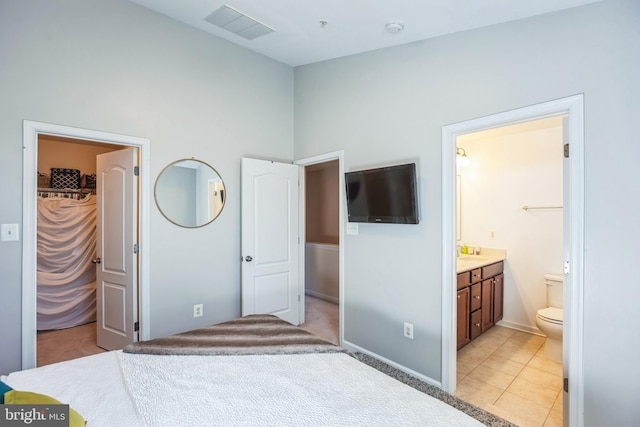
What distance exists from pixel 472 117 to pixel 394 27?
919mm

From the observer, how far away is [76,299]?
12.4 feet

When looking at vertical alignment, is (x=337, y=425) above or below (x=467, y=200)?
below

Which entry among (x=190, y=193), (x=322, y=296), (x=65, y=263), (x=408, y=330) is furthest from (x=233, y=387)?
(x=322, y=296)

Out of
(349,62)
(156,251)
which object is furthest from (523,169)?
(156,251)

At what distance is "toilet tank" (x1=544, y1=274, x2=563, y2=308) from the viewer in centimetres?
326

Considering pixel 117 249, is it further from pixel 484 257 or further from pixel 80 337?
pixel 484 257

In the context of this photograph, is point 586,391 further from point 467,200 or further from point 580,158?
point 467,200

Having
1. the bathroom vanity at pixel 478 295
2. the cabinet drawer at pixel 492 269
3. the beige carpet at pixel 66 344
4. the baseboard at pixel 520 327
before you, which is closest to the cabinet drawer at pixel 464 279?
the bathroom vanity at pixel 478 295

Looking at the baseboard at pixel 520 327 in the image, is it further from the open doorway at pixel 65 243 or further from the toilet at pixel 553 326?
the open doorway at pixel 65 243

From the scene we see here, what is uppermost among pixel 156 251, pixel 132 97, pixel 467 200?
pixel 132 97

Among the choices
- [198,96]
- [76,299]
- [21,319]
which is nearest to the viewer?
[21,319]

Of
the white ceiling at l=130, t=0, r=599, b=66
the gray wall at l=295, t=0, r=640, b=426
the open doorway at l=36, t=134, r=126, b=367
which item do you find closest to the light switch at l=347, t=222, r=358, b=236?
the gray wall at l=295, t=0, r=640, b=426

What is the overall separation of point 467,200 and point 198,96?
355cm

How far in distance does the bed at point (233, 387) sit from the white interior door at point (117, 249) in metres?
1.29
